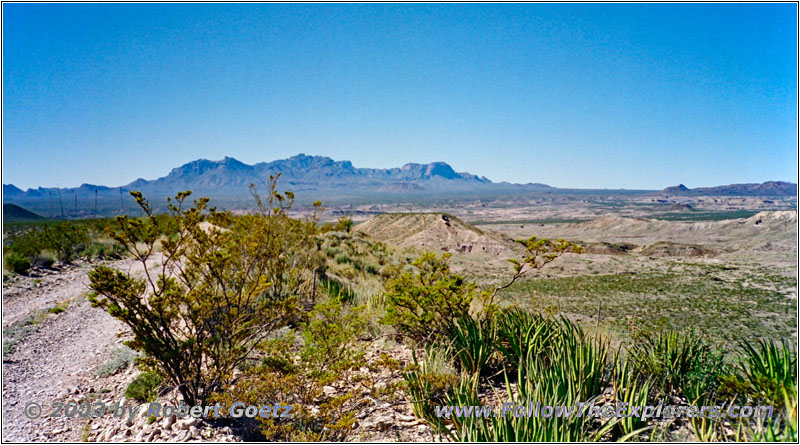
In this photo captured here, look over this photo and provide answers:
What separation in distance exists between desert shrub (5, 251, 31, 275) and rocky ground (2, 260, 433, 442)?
3.01m

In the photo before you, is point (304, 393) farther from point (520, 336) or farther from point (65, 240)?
point (65, 240)

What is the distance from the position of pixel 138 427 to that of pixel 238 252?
262 centimetres

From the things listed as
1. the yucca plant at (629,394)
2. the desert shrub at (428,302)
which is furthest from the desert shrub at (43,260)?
the yucca plant at (629,394)

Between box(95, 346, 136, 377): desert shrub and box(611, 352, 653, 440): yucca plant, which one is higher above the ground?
box(611, 352, 653, 440): yucca plant

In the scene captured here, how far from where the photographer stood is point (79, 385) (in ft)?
18.6

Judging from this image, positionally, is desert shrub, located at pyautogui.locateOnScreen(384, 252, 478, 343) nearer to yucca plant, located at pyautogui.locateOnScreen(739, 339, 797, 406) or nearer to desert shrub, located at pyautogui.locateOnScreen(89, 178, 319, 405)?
desert shrub, located at pyautogui.locateOnScreen(89, 178, 319, 405)

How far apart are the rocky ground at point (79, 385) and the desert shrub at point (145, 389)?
89 mm

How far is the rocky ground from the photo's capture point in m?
4.39

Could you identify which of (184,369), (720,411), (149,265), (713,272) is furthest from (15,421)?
(713,272)

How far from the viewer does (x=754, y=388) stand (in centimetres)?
414

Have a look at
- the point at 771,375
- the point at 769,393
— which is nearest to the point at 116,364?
the point at 769,393

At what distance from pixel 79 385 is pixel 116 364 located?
49 centimetres

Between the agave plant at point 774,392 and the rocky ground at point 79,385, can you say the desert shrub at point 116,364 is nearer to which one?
the rocky ground at point 79,385

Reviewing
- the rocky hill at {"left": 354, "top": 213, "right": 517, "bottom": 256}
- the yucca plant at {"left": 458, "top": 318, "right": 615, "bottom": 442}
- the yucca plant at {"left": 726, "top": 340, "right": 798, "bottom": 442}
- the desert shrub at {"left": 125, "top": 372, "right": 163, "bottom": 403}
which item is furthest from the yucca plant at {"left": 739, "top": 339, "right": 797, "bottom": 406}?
the rocky hill at {"left": 354, "top": 213, "right": 517, "bottom": 256}
